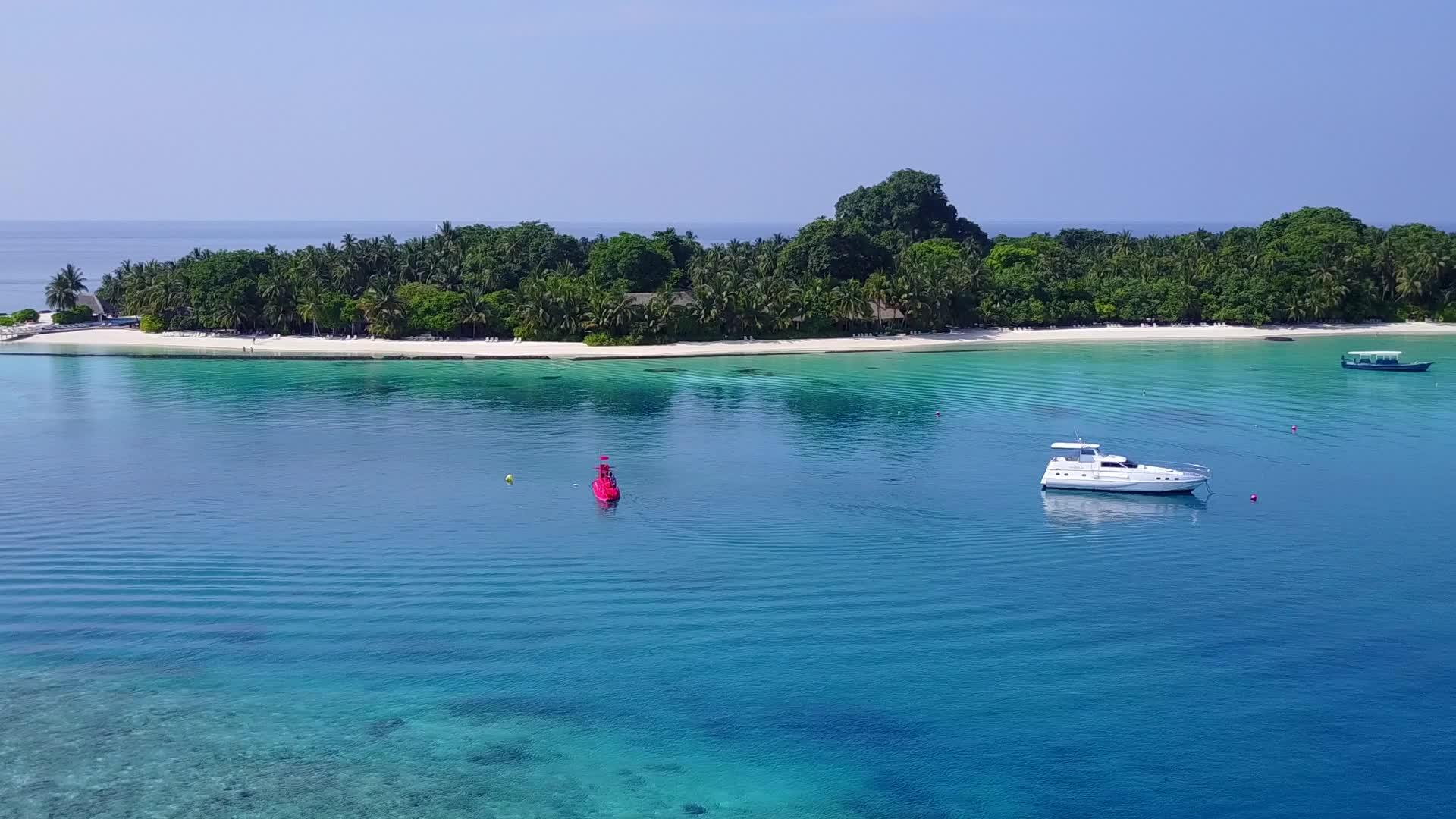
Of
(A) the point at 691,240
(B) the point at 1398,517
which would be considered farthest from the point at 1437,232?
(B) the point at 1398,517

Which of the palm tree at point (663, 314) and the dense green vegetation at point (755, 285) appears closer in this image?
the palm tree at point (663, 314)

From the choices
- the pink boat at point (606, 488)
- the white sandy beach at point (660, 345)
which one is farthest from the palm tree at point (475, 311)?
the pink boat at point (606, 488)

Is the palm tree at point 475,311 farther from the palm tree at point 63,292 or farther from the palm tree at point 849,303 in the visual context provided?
the palm tree at point 63,292

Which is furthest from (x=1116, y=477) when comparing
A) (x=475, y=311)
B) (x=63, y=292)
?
(x=63, y=292)

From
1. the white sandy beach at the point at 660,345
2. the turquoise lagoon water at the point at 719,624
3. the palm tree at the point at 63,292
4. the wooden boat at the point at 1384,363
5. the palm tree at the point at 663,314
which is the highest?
the palm tree at the point at 63,292

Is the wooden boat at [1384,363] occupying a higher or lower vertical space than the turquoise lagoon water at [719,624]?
higher
